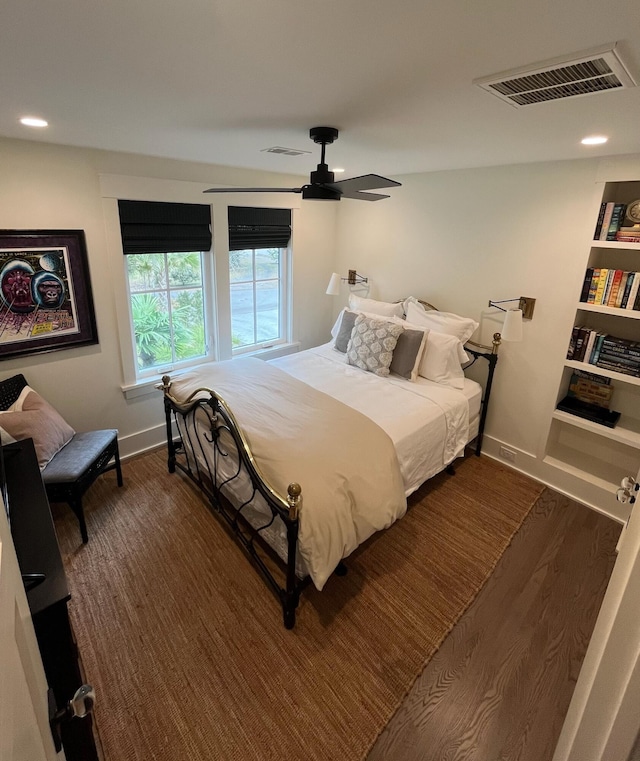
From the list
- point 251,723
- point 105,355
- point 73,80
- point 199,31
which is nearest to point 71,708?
point 251,723

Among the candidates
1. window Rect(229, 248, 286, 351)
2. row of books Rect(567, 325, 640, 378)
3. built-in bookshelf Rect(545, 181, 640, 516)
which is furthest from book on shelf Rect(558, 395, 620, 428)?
window Rect(229, 248, 286, 351)

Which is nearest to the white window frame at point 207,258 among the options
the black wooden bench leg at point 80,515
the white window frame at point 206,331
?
the white window frame at point 206,331

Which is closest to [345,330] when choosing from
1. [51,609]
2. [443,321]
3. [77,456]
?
[443,321]

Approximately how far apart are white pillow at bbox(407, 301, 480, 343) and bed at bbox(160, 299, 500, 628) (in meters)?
0.02

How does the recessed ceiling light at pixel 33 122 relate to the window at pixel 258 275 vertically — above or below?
above

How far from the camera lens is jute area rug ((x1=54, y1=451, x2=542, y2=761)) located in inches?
65.5

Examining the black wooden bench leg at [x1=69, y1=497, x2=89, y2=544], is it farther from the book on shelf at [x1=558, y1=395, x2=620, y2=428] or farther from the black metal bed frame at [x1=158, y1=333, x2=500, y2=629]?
the book on shelf at [x1=558, y1=395, x2=620, y2=428]

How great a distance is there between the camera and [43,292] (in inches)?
108

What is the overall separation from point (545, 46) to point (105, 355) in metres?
3.18

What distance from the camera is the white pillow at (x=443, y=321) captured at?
3.34 metres

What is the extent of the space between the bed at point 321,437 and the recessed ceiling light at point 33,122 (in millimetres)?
1626

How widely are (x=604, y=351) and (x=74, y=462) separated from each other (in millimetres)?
3663

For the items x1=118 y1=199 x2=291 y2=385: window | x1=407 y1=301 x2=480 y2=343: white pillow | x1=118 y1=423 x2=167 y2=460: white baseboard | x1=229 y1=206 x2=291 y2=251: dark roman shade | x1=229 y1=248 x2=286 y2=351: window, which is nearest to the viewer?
x1=118 y1=199 x2=291 y2=385: window

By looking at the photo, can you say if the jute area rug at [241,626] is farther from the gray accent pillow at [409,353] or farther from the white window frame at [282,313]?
the white window frame at [282,313]
